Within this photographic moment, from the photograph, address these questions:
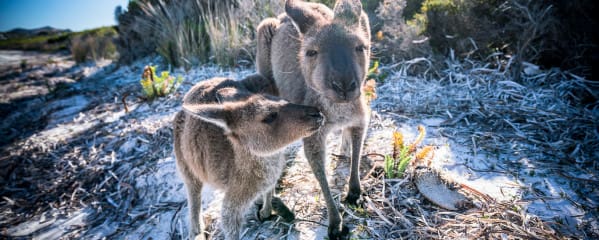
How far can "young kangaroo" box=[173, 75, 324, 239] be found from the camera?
9.00 ft

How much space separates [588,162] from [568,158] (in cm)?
18

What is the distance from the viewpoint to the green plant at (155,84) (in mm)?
6535

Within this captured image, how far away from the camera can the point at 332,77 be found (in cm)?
274

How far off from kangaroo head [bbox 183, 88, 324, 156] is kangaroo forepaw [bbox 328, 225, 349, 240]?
85 cm

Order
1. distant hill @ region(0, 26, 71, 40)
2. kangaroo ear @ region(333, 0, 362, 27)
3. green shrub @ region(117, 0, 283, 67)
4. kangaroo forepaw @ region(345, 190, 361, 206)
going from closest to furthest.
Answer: kangaroo ear @ region(333, 0, 362, 27) → kangaroo forepaw @ region(345, 190, 361, 206) → green shrub @ region(117, 0, 283, 67) → distant hill @ region(0, 26, 71, 40)

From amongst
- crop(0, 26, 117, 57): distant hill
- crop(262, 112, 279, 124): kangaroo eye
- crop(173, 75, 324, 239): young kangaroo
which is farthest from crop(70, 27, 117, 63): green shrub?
crop(262, 112, 279, 124): kangaroo eye

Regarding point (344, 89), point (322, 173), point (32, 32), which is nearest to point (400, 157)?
point (322, 173)

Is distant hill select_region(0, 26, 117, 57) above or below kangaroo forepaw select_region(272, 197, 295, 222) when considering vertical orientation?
above

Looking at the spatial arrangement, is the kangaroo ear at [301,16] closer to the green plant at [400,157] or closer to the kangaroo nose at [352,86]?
the kangaroo nose at [352,86]

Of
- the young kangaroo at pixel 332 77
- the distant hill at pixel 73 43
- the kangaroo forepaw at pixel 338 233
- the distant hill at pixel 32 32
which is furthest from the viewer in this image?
the distant hill at pixel 32 32

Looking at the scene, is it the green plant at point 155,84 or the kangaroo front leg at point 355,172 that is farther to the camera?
the green plant at point 155,84

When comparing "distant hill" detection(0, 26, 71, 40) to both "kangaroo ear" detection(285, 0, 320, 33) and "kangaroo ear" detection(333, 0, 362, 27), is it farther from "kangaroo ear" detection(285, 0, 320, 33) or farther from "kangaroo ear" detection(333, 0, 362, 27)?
"kangaroo ear" detection(333, 0, 362, 27)

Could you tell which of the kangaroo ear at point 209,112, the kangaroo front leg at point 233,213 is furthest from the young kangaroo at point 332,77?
the kangaroo ear at point 209,112

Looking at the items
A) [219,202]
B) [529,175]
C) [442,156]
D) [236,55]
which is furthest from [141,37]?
[529,175]
